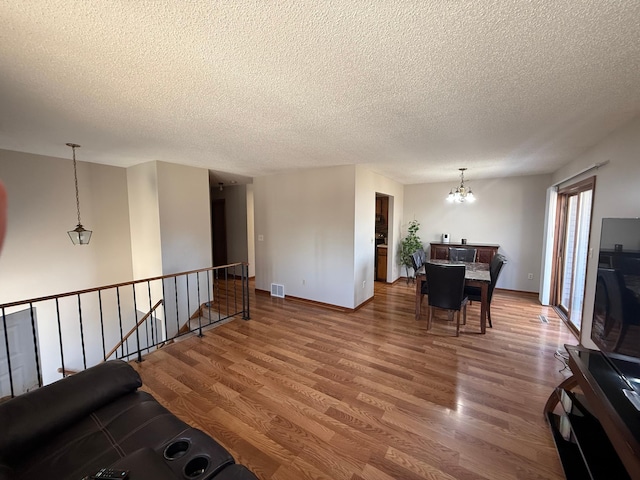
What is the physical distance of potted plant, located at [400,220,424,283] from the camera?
601 cm

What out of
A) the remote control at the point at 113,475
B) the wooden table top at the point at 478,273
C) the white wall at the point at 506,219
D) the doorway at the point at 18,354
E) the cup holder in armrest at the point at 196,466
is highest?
the white wall at the point at 506,219

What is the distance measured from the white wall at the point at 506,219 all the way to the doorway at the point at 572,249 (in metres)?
0.71

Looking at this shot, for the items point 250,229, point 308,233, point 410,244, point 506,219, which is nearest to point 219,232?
point 250,229

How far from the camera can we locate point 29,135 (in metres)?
2.82

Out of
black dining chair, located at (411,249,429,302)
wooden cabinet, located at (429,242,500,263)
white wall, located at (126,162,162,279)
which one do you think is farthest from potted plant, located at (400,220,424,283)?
white wall, located at (126,162,162,279)

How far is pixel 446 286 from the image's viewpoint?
3.43 m

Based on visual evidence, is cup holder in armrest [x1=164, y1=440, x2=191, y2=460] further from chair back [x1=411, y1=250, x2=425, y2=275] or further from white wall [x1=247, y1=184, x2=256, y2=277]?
white wall [x1=247, y1=184, x2=256, y2=277]

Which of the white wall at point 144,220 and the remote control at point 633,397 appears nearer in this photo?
the remote control at point 633,397

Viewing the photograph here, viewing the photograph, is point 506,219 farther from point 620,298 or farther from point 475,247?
point 620,298

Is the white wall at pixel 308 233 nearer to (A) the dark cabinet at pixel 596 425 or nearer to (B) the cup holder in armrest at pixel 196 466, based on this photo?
(A) the dark cabinet at pixel 596 425

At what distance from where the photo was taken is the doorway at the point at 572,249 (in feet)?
11.5

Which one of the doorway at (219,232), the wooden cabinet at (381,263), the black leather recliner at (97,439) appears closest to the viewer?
the black leather recliner at (97,439)

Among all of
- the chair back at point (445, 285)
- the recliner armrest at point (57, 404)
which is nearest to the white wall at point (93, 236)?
the recliner armrest at point (57, 404)

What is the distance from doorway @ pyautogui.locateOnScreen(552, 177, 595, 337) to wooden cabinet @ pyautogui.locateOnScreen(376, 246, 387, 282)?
115 inches
